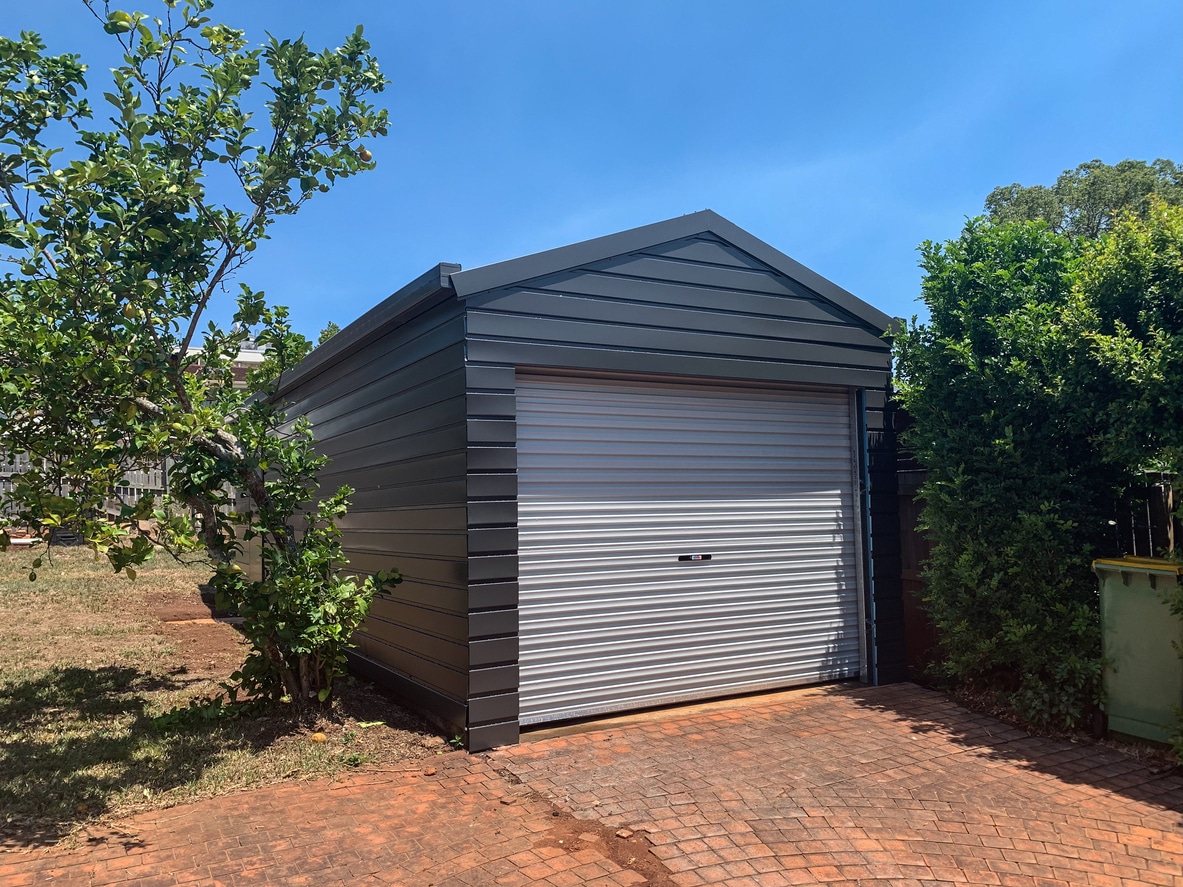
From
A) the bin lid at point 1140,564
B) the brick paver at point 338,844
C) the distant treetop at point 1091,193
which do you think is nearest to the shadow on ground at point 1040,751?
the bin lid at point 1140,564

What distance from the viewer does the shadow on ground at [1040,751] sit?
5.21 m

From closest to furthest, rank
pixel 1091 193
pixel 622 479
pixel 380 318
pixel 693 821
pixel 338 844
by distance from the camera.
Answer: pixel 338 844
pixel 693 821
pixel 622 479
pixel 380 318
pixel 1091 193

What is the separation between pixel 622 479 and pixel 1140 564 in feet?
12.6

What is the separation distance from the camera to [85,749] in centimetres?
587

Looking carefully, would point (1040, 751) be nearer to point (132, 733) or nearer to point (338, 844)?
point (338, 844)

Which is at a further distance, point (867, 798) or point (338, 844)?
point (867, 798)

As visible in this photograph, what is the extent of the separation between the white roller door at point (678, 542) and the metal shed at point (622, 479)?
2cm

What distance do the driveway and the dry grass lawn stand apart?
0.32 m

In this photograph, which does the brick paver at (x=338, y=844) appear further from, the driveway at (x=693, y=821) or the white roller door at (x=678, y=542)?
the white roller door at (x=678, y=542)

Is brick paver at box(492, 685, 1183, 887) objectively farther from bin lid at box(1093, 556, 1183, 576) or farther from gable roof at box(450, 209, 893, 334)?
gable roof at box(450, 209, 893, 334)

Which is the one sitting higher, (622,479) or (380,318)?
(380,318)

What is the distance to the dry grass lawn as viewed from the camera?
16.4 feet

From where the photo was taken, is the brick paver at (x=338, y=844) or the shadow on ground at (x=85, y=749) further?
the shadow on ground at (x=85, y=749)

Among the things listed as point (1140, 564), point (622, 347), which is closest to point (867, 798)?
point (1140, 564)
